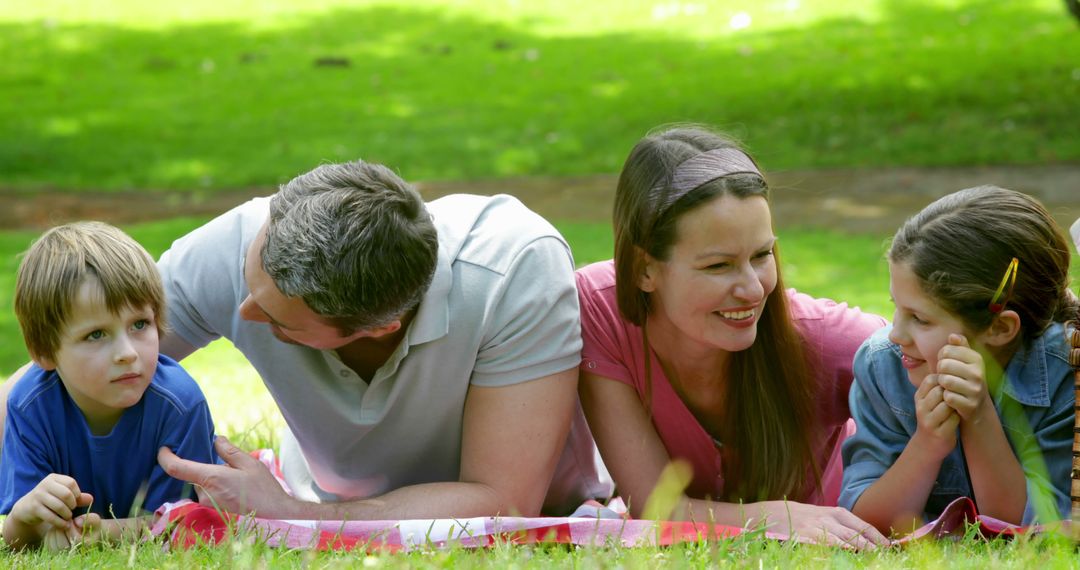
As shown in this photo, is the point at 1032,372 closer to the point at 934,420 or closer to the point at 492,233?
the point at 934,420

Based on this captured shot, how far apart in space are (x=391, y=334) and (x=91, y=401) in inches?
35.0

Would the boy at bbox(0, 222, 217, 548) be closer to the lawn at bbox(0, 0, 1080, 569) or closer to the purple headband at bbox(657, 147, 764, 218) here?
the purple headband at bbox(657, 147, 764, 218)

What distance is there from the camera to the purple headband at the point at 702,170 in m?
3.55

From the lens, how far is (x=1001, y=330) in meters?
3.44

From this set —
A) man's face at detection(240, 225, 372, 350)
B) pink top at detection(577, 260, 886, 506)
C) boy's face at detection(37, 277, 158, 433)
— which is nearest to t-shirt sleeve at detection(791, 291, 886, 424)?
pink top at detection(577, 260, 886, 506)

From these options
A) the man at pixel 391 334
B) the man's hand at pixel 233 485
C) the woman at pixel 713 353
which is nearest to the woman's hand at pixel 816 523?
the woman at pixel 713 353

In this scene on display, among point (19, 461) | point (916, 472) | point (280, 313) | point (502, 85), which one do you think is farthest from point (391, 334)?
point (502, 85)

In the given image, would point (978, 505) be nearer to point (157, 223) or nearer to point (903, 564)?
point (903, 564)

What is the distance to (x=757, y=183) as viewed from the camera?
359cm

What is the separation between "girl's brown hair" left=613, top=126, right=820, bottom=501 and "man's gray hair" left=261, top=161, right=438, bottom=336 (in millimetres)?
610

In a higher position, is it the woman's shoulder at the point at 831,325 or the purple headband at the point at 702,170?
the purple headband at the point at 702,170

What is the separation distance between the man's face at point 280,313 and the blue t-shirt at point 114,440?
1.24ft

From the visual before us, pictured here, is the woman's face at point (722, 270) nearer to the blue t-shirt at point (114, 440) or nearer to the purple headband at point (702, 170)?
the purple headband at point (702, 170)

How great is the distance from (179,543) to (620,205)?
5.08 feet
